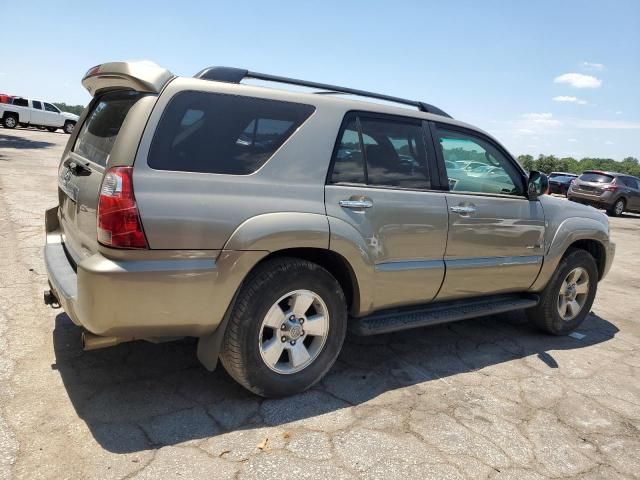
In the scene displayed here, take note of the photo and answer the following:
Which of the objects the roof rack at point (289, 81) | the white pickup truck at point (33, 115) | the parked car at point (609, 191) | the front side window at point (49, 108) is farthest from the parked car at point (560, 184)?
the front side window at point (49, 108)

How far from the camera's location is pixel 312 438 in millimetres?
2635

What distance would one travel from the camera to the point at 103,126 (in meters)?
3.10

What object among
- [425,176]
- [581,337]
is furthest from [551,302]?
[425,176]

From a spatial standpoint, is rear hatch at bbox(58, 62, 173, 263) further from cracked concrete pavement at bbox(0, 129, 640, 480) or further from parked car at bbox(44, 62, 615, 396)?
cracked concrete pavement at bbox(0, 129, 640, 480)

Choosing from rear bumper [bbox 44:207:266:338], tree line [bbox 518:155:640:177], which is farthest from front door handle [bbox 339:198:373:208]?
tree line [bbox 518:155:640:177]

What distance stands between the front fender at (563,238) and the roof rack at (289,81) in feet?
4.83

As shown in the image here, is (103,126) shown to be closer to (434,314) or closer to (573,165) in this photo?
(434,314)

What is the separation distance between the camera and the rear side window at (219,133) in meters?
2.52

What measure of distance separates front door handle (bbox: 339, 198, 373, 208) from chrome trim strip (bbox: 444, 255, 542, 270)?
816 millimetres

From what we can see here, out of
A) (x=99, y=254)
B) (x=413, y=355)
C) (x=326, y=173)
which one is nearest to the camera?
(x=99, y=254)

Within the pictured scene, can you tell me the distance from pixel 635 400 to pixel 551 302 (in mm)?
1105

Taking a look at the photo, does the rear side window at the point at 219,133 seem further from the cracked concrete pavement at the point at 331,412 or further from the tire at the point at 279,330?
the cracked concrete pavement at the point at 331,412

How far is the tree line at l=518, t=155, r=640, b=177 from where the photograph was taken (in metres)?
43.8

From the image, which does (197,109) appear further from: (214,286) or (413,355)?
(413,355)
